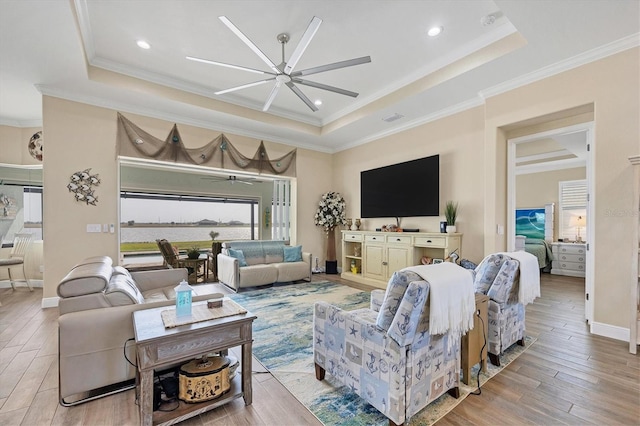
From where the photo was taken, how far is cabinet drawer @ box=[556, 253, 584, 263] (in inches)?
249

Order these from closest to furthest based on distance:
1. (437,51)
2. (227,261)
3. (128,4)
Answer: (128,4)
(437,51)
(227,261)

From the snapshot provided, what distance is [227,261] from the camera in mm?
5332

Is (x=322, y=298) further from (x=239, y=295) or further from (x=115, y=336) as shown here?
(x=115, y=336)

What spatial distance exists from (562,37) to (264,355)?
4481 mm

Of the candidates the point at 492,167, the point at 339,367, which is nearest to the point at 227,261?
the point at 339,367

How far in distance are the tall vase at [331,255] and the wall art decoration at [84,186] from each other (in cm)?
459

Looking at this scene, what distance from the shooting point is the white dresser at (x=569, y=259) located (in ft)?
20.7

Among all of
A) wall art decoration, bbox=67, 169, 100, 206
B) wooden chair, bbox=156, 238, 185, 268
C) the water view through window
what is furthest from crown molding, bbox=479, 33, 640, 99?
the water view through window

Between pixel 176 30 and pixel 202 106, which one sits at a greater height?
pixel 176 30

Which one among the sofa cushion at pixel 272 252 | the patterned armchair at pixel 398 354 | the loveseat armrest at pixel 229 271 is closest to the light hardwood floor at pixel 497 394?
the patterned armchair at pixel 398 354

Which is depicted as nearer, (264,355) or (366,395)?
(366,395)

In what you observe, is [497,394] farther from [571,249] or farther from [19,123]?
[19,123]

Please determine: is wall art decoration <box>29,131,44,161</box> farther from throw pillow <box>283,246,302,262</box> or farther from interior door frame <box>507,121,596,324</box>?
interior door frame <box>507,121,596,324</box>

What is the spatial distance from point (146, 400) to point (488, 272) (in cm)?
277
